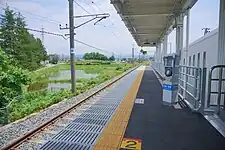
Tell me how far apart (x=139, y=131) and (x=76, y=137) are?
1.28m

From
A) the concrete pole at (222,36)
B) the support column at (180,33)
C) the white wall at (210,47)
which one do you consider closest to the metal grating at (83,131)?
the concrete pole at (222,36)

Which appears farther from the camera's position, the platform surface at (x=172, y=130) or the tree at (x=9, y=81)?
the tree at (x=9, y=81)

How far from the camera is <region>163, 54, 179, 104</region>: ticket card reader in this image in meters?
6.88

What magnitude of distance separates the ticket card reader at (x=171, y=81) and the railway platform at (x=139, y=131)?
591mm

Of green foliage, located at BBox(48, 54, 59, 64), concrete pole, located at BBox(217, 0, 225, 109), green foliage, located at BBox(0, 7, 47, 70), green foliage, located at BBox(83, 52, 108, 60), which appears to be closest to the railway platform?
concrete pole, located at BBox(217, 0, 225, 109)

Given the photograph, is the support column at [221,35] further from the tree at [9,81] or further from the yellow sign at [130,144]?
the tree at [9,81]

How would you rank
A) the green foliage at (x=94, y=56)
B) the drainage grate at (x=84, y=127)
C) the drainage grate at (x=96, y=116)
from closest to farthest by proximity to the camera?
the drainage grate at (x=84, y=127) → the drainage grate at (x=96, y=116) → the green foliage at (x=94, y=56)

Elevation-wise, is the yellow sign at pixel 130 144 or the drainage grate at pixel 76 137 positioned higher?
the yellow sign at pixel 130 144

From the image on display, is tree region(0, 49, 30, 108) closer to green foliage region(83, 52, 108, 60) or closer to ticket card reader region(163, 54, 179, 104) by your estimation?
ticket card reader region(163, 54, 179, 104)

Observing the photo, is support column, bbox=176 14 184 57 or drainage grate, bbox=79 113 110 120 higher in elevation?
support column, bbox=176 14 184 57

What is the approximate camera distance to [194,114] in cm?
573

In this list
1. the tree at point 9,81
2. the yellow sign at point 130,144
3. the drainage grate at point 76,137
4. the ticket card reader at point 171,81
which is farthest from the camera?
the tree at point 9,81

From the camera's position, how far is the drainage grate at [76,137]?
13.1 feet

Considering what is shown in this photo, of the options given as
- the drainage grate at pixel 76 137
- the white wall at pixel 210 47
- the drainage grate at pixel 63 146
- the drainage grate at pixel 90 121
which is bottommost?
the drainage grate at pixel 63 146
